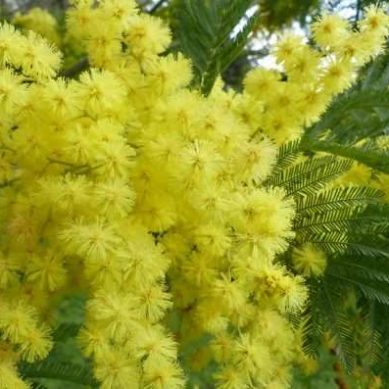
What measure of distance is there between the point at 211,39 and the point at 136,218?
0.63 m

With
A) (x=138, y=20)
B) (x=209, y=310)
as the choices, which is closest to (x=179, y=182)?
(x=209, y=310)

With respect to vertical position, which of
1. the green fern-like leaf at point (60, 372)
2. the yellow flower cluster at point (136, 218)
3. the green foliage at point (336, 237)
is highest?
the green foliage at point (336, 237)

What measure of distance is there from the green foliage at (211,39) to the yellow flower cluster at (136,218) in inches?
7.9

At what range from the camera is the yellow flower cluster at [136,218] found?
67.6 inches

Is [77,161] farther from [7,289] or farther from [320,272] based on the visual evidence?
[320,272]

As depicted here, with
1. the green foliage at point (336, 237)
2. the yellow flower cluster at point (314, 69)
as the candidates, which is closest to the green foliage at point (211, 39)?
the yellow flower cluster at point (314, 69)

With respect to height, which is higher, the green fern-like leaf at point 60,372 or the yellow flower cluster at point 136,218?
the yellow flower cluster at point 136,218

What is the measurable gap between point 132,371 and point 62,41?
303cm

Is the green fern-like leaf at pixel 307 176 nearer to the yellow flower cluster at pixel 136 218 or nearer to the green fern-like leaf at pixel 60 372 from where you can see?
the yellow flower cluster at pixel 136 218

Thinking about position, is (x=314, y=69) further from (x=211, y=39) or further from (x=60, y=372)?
(x=60, y=372)

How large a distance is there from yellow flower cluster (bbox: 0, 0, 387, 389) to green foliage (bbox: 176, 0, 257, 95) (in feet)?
0.66

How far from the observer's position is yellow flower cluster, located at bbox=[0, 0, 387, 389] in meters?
1.72

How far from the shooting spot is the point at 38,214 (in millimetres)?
1832

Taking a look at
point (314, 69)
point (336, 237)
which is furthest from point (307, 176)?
point (314, 69)
